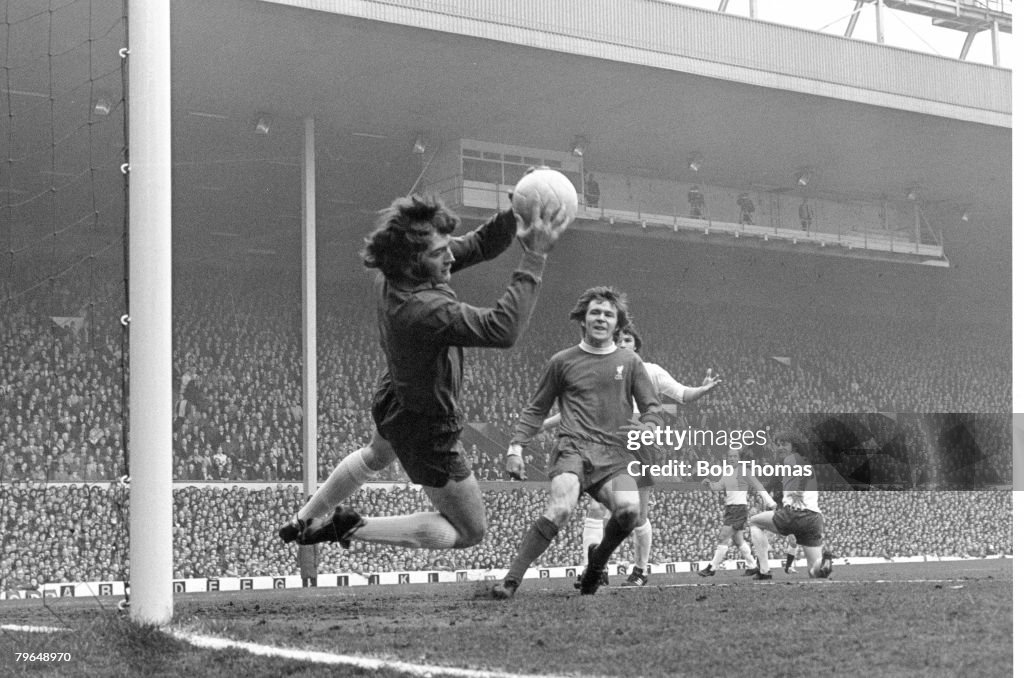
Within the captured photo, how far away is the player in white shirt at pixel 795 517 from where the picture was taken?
24.0 ft

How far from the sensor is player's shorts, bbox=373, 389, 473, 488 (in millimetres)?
4840

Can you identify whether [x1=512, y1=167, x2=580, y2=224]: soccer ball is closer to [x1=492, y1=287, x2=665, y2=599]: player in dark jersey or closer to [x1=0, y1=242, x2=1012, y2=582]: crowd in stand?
[x1=492, y1=287, x2=665, y2=599]: player in dark jersey

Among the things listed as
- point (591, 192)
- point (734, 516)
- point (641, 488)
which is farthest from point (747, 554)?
point (641, 488)

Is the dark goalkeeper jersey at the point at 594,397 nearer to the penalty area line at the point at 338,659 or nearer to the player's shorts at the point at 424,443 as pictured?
the player's shorts at the point at 424,443

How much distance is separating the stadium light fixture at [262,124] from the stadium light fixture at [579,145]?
3348 millimetres

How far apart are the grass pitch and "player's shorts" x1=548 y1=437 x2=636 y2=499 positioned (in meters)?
0.58

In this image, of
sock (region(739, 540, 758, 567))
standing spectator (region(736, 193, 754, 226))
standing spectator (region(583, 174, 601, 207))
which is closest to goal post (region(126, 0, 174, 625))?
standing spectator (region(583, 174, 601, 207))

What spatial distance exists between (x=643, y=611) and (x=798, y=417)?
6.05m

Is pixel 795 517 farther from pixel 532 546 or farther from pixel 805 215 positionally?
pixel 805 215

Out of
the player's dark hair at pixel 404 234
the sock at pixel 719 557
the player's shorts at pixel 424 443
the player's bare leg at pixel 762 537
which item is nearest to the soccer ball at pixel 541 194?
the player's dark hair at pixel 404 234

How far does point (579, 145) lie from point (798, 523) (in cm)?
441

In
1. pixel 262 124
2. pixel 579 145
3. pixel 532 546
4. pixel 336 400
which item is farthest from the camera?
pixel 262 124

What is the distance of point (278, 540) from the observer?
981 centimetres

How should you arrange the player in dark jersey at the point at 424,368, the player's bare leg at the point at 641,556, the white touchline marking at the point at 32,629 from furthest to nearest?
the player's bare leg at the point at 641,556, the white touchline marking at the point at 32,629, the player in dark jersey at the point at 424,368
